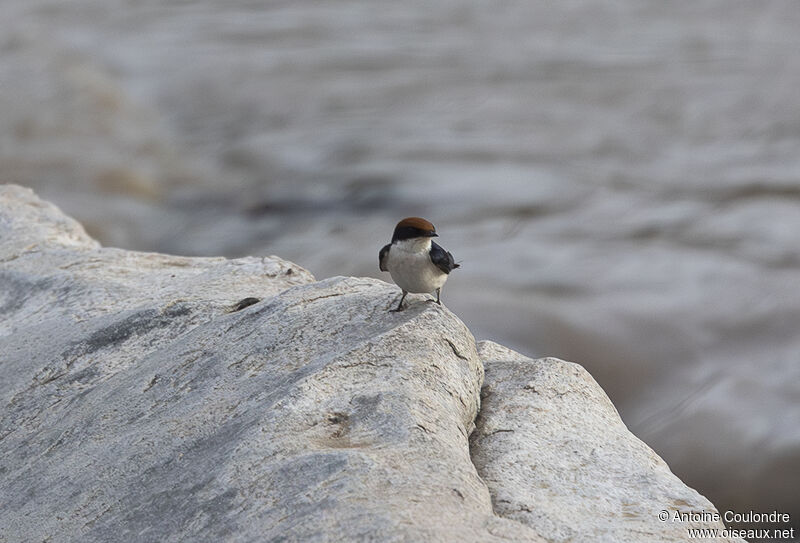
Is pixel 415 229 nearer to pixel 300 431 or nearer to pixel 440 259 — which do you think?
pixel 440 259

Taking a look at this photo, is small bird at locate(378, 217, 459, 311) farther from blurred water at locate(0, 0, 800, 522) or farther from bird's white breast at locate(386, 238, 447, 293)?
blurred water at locate(0, 0, 800, 522)

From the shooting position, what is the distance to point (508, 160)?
42.3ft

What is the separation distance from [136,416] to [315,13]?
15488mm

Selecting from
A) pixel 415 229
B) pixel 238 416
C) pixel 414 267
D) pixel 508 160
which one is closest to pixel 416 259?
pixel 414 267

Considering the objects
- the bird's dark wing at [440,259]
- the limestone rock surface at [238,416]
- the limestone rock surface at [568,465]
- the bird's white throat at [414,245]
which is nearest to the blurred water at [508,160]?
the limestone rock surface at [568,465]

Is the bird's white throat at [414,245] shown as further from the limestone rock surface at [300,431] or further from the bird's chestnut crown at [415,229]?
the limestone rock surface at [300,431]

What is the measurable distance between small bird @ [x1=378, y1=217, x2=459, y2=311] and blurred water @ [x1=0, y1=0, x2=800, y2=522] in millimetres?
3878

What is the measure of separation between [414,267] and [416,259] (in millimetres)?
44

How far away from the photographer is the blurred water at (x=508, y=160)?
28.1 ft

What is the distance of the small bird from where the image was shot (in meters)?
4.25

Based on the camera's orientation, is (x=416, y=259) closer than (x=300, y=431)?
No

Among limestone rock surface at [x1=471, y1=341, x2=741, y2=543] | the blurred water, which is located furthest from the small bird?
the blurred water

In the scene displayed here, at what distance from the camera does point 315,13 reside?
712 inches

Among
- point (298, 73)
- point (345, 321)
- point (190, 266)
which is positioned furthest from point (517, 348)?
point (298, 73)
